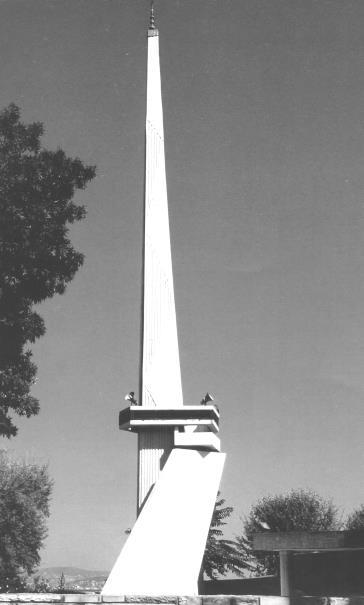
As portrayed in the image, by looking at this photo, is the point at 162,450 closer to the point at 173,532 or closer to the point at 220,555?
the point at 173,532

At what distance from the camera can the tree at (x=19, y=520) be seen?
3144cm

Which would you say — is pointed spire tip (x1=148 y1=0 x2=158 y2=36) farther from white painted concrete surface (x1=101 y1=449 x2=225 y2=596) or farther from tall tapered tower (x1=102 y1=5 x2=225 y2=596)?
white painted concrete surface (x1=101 y1=449 x2=225 y2=596)

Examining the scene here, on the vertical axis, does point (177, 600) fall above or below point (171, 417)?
below

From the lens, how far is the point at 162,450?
14852 millimetres

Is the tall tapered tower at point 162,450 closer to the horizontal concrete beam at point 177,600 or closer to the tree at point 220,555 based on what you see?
the horizontal concrete beam at point 177,600

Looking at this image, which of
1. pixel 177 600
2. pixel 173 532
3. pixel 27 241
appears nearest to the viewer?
pixel 177 600

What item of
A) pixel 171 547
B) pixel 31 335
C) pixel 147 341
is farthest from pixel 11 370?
pixel 171 547

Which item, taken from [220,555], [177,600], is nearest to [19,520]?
[220,555]

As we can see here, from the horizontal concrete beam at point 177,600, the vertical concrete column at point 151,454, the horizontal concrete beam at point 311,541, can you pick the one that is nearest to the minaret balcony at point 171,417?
the vertical concrete column at point 151,454

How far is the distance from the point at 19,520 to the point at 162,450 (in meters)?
20.4

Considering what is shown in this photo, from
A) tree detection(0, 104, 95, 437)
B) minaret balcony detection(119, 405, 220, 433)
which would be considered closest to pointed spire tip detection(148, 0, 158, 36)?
tree detection(0, 104, 95, 437)

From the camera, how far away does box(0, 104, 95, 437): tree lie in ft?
67.0

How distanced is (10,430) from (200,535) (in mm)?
8395

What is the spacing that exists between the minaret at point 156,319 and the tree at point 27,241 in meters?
4.94
